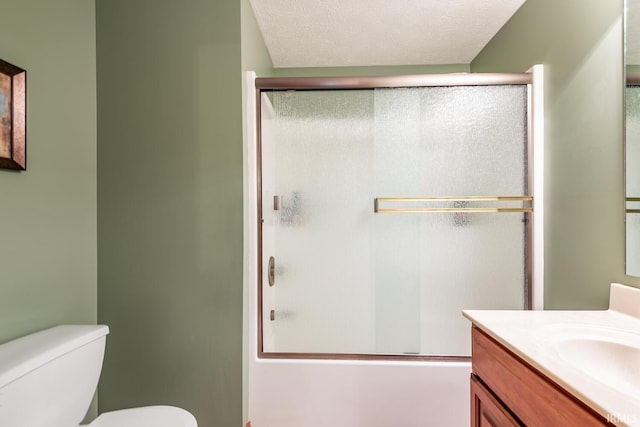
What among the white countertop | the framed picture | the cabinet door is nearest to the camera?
the white countertop

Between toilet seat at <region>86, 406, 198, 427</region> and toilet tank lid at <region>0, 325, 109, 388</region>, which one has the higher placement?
toilet tank lid at <region>0, 325, 109, 388</region>

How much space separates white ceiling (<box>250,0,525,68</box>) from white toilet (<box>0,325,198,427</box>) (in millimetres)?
1845

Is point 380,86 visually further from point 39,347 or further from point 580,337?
point 39,347

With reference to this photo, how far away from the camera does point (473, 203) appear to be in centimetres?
164

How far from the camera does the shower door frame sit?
1.60 meters

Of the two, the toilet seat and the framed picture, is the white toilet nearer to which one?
the toilet seat

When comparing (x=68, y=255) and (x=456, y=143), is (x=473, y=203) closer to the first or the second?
(x=456, y=143)

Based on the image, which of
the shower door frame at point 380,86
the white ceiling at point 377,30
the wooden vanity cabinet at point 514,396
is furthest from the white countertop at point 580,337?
the white ceiling at point 377,30

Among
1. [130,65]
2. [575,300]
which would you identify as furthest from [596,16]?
[130,65]

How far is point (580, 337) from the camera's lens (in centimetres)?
92

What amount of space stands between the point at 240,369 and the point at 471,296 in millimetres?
1291

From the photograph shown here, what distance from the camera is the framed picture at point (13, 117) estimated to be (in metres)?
1.08

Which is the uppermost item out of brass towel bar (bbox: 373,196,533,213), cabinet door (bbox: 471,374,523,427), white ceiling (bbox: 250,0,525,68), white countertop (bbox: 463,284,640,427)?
white ceiling (bbox: 250,0,525,68)

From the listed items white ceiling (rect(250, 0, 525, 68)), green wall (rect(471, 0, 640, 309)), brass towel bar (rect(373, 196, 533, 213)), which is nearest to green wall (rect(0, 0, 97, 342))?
white ceiling (rect(250, 0, 525, 68))
